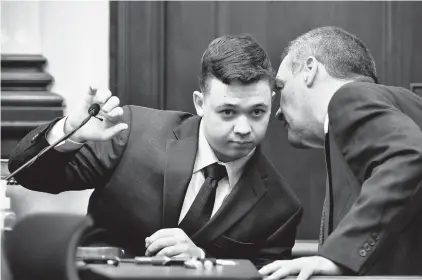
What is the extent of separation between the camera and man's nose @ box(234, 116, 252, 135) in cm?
166

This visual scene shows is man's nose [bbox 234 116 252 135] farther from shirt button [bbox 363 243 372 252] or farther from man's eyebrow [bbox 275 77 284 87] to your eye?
shirt button [bbox 363 243 372 252]

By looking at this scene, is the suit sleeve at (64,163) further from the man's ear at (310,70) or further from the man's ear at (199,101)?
the man's ear at (310,70)

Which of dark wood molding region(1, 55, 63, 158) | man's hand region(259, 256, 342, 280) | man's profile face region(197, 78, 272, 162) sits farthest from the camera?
dark wood molding region(1, 55, 63, 158)

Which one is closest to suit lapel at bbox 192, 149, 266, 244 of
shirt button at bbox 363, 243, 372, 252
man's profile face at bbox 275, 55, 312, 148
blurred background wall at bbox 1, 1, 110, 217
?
man's profile face at bbox 275, 55, 312, 148

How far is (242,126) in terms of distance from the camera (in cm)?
167

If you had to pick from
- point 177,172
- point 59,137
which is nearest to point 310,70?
point 177,172

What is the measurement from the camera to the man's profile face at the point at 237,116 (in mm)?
1689

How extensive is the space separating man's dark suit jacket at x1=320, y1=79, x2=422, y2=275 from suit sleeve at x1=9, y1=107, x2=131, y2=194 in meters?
0.60

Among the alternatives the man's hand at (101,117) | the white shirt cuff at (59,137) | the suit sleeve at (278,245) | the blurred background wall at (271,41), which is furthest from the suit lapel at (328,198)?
the blurred background wall at (271,41)

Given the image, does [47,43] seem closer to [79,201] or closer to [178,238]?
[79,201]

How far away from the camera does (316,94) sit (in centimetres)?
181

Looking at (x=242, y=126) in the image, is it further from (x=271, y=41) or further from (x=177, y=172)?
(x=271, y=41)

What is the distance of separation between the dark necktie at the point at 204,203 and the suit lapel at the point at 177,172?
0.12 feet

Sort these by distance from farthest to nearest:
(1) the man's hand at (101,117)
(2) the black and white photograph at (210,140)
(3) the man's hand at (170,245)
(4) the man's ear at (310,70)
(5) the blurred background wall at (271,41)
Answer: (5) the blurred background wall at (271,41), (4) the man's ear at (310,70), (1) the man's hand at (101,117), (3) the man's hand at (170,245), (2) the black and white photograph at (210,140)
